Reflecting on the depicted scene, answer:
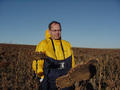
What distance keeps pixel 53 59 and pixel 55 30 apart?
19.9 inches

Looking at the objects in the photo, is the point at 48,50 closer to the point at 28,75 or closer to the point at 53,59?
the point at 53,59

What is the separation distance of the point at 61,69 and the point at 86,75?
4.66ft

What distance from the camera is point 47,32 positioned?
2.70m

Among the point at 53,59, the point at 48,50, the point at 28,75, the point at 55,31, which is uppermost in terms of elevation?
the point at 55,31

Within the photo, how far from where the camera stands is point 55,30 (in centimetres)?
251

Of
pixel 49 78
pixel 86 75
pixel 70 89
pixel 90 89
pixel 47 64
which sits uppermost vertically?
pixel 86 75

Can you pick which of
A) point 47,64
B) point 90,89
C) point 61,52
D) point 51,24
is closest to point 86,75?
point 47,64

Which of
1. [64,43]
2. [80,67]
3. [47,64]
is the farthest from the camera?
[64,43]

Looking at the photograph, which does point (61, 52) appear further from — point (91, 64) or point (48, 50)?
point (91, 64)

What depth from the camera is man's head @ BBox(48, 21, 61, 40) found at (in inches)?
98.7

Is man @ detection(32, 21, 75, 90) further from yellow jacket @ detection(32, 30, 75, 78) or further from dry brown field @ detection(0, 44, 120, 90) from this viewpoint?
dry brown field @ detection(0, 44, 120, 90)

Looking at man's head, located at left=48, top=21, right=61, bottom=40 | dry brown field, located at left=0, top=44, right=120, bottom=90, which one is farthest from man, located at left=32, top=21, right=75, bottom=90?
dry brown field, located at left=0, top=44, right=120, bottom=90

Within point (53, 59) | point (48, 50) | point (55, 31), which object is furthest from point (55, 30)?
point (53, 59)

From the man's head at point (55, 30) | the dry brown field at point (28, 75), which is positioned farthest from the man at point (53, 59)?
the dry brown field at point (28, 75)
